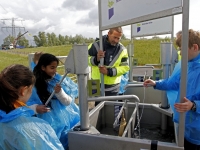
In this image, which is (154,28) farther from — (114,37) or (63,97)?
(63,97)

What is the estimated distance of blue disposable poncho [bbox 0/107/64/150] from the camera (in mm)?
928

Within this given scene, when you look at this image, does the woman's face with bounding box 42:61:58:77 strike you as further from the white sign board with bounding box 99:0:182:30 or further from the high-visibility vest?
the high-visibility vest

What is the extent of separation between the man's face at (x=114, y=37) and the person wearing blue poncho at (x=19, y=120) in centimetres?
151

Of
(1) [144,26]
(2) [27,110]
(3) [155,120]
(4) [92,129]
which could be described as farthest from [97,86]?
(1) [144,26]

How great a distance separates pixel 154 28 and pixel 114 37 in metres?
1.26

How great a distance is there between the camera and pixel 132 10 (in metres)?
1.18

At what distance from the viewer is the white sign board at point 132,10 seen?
38.2 inches

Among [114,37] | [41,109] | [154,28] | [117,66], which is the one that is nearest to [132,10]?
[41,109]

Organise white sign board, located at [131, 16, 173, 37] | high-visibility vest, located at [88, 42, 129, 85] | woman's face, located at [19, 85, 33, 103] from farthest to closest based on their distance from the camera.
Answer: white sign board, located at [131, 16, 173, 37] → high-visibility vest, located at [88, 42, 129, 85] → woman's face, located at [19, 85, 33, 103]

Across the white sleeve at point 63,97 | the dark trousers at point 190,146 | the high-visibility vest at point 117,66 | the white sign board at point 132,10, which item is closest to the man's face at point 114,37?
the high-visibility vest at point 117,66

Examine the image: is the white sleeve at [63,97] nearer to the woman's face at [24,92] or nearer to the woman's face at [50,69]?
the woman's face at [50,69]

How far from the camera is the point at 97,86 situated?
54.1 inches

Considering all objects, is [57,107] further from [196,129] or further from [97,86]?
[196,129]

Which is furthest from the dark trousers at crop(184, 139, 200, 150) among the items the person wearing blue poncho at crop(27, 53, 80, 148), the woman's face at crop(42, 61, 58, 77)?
the woman's face at crop(42, 61, 58, 77)
